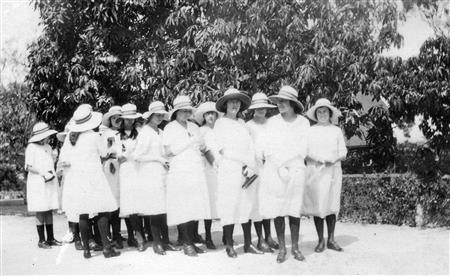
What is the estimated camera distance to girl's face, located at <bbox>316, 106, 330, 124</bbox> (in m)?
7.01

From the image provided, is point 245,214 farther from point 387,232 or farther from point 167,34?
point 167,34

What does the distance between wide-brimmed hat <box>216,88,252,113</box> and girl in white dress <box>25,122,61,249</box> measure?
121 inches

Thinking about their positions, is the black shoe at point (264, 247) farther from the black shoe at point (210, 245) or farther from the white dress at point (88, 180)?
the white dress at point (88, 180)

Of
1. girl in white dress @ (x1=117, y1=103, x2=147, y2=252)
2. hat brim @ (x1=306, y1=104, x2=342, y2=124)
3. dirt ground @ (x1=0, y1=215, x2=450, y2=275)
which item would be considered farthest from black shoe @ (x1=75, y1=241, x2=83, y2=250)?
hat brim @ (x1=306, y1=104, x2=342, y2=124)

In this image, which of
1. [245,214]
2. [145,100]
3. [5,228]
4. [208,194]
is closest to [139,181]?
[208,194]

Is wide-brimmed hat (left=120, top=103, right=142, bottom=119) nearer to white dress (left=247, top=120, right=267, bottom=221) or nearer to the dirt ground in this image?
white dress (left=247, top=120, right=267, bottom=221)

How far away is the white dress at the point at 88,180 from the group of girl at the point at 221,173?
0.04 ft

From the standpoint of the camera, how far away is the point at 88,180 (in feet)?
21.7

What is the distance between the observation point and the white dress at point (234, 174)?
6535 mm

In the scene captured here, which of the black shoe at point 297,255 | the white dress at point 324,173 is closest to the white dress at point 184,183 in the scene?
the black shoe at point 297,255

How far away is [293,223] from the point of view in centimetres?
633

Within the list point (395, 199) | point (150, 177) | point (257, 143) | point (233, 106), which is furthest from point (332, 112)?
point (395, 199)

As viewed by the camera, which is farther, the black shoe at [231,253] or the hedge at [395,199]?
the hedge at [395,199]

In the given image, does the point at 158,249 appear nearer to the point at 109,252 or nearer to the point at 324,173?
the point at 109,252
